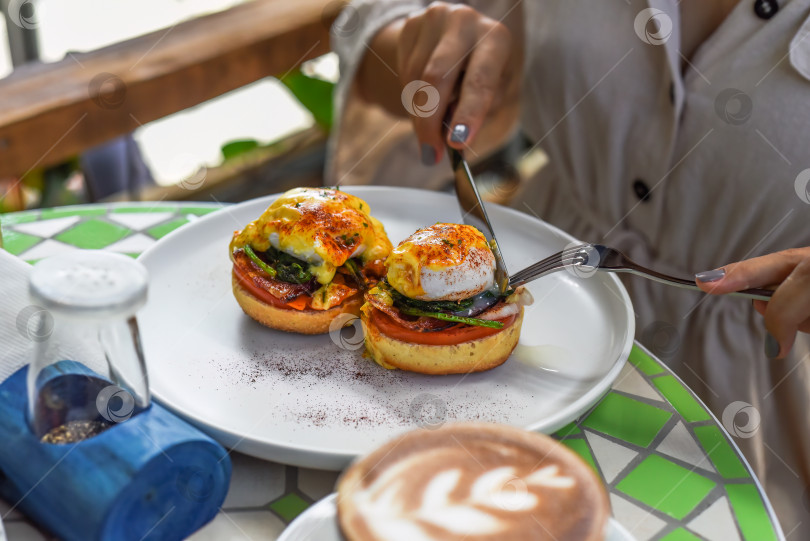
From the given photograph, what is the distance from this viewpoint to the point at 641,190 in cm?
172

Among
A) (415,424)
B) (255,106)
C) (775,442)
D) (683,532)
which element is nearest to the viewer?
(683,532)

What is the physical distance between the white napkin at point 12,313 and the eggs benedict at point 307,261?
1.33 feet

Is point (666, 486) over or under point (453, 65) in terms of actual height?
under

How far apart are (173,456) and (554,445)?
436mm

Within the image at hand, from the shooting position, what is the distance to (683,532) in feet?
3.26

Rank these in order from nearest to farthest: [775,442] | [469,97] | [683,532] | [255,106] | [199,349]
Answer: [683,532] → [199,349] → [775,442] → [469,97] → [255,106]

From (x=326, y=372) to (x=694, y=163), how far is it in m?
0.92

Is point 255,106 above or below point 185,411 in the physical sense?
below

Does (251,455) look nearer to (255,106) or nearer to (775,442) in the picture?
(775,442)

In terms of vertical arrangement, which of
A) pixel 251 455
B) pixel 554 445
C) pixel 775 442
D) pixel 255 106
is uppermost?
pixel 554 445

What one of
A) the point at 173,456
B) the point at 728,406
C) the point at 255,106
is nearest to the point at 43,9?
the point at 255,106

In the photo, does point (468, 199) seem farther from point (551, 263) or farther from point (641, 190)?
point (641, 190)

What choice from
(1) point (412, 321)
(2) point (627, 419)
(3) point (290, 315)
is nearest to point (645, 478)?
(2) point (627, 419)

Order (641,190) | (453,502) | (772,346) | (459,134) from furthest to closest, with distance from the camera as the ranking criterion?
(641,190), (459,134), (772,346), (453,502)
